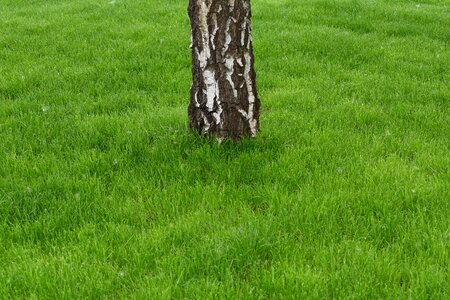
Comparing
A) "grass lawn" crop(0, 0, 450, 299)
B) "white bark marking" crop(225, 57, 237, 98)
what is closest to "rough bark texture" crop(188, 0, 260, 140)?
"white bark marking" crop(225, 57, 237, 98)

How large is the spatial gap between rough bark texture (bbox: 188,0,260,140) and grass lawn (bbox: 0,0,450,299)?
0.28 meters

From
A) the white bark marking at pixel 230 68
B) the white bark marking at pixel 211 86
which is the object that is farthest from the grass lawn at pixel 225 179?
the white bark marking at pixel 230 68

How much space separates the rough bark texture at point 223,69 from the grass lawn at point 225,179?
284 mm

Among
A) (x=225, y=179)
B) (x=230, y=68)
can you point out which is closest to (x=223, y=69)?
(x=230, y=68)

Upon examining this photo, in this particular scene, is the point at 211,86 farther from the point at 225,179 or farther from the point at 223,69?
the point at 225,179

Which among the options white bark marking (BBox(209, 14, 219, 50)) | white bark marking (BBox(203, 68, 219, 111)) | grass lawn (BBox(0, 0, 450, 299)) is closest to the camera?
grass lawn (BBox(0, 0, 450, 299))

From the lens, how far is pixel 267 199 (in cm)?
488

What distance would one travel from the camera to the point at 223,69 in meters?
5.88

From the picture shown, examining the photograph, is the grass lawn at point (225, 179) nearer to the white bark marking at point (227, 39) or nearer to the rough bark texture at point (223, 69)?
the rough bark texture at point (223, 69)

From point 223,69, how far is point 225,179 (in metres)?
1.32

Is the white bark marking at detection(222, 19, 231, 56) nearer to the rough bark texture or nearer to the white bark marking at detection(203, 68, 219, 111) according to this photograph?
the rough bark texture

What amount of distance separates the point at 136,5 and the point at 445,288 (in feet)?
37.8

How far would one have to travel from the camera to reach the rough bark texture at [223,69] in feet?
19.0

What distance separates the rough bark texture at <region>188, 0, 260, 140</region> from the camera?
19.0 ft
